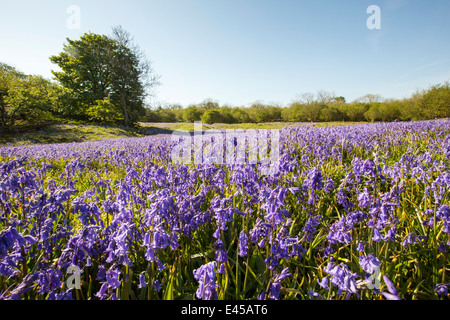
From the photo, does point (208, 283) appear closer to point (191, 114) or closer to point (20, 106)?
point (20, 106)

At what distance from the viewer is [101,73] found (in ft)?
128

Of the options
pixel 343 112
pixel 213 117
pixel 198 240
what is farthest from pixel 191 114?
pixel 198 240

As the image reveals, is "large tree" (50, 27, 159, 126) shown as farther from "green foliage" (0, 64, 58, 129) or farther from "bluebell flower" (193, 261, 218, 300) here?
"bluebell flower" (193, 261, 218, 300)

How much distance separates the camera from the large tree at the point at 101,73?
3725 centimetres

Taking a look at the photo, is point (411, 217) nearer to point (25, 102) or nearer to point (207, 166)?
point (207, 166)

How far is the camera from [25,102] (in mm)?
23719

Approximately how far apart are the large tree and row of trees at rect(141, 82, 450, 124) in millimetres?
6692

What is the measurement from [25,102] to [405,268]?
33.7m

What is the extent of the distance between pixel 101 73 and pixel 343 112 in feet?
184

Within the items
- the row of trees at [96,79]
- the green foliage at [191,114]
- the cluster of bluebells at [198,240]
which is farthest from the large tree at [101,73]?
the cluster of bluebells at [198,240]

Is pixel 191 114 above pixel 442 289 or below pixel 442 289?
above

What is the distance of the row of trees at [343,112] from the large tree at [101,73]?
22.0 feet
